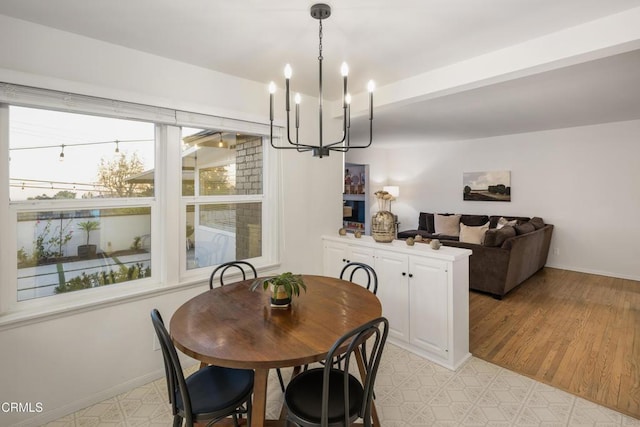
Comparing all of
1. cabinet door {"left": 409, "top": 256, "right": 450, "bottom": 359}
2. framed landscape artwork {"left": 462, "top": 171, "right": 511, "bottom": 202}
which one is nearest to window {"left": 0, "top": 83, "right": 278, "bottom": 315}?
cabinet door {"left": 409, "top": 256, "right": 450, "bottom": 359}

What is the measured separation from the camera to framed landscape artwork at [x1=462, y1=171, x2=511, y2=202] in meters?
5.99

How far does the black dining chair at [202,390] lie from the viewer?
131 centimetres

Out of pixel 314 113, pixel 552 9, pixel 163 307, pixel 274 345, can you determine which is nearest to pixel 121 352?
pixel 163 307

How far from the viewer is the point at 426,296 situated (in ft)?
8.49

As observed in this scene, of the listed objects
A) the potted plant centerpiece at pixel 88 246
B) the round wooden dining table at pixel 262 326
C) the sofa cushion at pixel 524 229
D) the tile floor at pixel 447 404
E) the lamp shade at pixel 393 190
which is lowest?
the tile floor at pixel 447 404

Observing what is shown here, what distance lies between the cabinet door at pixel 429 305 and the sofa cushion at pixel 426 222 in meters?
4.28

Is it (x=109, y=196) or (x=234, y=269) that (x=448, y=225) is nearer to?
(x=234, y=269)

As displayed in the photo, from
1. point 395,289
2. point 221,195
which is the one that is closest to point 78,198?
point 221,195

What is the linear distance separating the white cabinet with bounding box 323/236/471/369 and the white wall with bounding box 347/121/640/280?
12.7ft

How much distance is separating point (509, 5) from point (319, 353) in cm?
206

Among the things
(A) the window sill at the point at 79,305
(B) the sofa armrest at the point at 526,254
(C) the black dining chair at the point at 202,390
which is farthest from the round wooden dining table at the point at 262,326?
(B) the sofa armrest at the point at 526,254

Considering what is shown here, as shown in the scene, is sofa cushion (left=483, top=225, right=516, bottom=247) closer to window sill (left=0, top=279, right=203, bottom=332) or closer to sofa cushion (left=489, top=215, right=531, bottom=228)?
sofa cushion (left=489, top=215, right=531, bottom=228)

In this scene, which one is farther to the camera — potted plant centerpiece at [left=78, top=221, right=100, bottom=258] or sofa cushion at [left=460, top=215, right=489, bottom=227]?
sofa cushion at [left=460, top=215, right=489, bottom=227]

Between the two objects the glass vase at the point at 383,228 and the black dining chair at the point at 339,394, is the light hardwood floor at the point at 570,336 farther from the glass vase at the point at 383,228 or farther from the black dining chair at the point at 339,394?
the black dining chair at the point at 339,394
